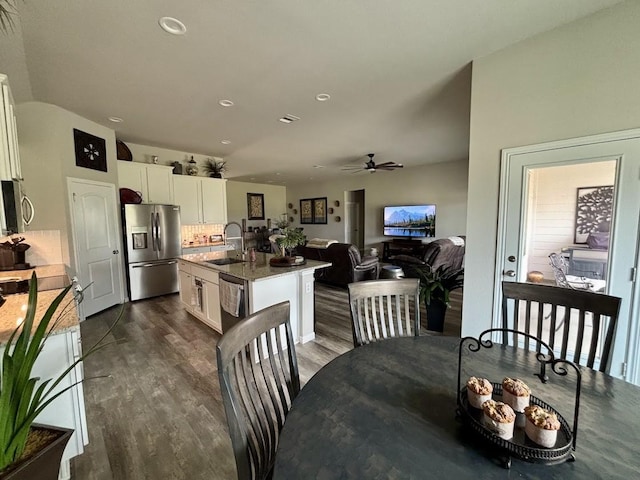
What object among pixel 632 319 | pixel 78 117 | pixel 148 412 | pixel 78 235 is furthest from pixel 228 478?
pixel 78 117

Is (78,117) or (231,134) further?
(231,134)

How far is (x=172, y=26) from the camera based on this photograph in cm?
200

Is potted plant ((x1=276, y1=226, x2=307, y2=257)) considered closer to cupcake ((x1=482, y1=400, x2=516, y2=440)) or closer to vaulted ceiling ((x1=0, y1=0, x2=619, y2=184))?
vaulted ceiling ((x1=0, y1=0, x2=619, y2=184))

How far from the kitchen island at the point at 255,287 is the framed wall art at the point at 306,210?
6987 millimetres

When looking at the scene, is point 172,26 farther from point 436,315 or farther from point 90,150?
point 436,315

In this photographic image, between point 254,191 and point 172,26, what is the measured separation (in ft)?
28.8

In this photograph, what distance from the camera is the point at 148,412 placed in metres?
2.08

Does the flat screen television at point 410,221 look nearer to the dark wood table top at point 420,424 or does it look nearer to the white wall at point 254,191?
the white wall at point 254,191

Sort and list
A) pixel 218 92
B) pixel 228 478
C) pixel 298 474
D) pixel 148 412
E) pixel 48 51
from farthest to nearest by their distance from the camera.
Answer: pixel 218 92 < pixel 48 51 < pixel 148 412 < pixel 228 478 < pixel 298 474

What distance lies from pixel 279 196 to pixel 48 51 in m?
9.32

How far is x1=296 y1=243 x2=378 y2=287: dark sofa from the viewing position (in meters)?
5.07

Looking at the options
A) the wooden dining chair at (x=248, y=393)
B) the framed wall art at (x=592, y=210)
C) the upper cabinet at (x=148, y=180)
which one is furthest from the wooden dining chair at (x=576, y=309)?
the upper cabinet at (x=148, y=180)

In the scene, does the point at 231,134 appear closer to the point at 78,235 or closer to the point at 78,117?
the point at 78,117

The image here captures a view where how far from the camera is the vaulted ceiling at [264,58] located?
1876 millimetres
